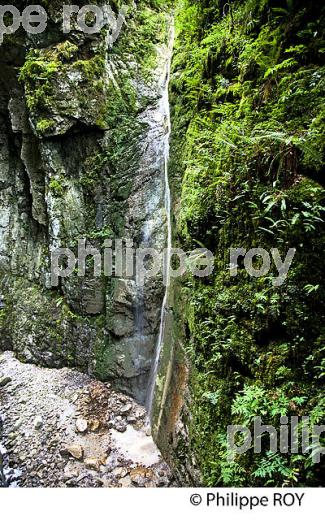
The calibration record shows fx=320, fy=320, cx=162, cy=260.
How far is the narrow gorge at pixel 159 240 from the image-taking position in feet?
9.45

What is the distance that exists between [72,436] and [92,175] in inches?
226

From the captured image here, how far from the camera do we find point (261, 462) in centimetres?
261

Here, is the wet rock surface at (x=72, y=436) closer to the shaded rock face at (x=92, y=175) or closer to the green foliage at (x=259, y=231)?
the shaded rock face at (x=92, y=175)

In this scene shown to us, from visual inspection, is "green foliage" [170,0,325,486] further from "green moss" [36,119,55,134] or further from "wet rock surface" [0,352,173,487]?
"green moss" [36,119,55,134]

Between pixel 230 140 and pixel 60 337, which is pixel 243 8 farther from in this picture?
pixel 60 337

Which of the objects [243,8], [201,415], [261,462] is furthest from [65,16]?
[261,462]

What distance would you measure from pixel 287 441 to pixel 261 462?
1.04 ft

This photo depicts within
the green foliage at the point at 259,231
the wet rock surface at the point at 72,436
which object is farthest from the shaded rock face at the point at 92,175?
the green foliage at the point at 259,231

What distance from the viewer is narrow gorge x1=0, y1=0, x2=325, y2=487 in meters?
2.88

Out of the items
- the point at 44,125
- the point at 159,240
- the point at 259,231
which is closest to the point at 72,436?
the point at 159,240

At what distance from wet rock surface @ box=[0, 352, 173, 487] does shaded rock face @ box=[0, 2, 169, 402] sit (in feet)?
1.59

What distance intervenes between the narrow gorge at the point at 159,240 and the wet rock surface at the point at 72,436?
0.03 metres

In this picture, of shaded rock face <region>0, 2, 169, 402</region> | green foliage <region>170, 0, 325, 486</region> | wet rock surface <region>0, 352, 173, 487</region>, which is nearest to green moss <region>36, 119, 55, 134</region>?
shaded rock face <region>0, 2, 169, 402</region>

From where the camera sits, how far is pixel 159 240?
7086mm
